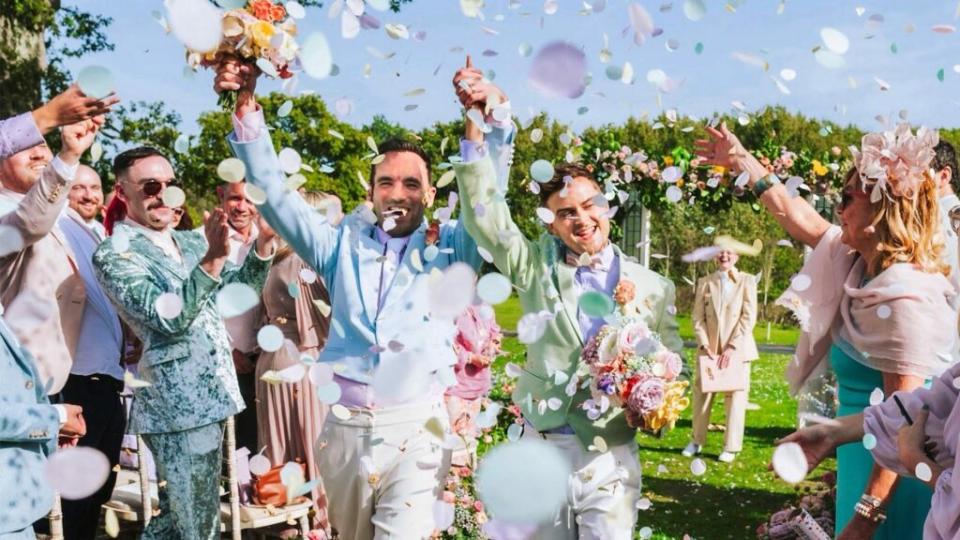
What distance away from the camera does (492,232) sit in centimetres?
296

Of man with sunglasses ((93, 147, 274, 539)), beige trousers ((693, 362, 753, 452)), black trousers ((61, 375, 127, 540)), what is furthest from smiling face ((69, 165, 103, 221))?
beige trousers ((693, 362, 753, 452))

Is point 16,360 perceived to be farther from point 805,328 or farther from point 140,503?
point 805,328

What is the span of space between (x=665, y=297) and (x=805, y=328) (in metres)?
0.48

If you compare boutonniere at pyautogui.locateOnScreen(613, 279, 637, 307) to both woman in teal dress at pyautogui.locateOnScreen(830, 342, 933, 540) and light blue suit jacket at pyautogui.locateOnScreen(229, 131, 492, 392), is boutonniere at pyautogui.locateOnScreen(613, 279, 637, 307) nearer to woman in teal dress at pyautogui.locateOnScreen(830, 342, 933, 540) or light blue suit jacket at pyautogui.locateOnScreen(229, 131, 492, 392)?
light blue suit jacket at pyautogui.locateOnScreen(229, 131, 492, 392)

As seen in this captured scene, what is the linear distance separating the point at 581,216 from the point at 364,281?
781mm

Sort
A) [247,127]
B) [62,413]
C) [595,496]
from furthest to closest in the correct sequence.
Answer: [595,496]
[247,127]
[62,413]

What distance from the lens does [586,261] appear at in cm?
319

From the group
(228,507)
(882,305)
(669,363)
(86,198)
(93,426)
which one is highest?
(86,198)

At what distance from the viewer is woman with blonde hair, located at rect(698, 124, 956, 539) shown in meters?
2.71

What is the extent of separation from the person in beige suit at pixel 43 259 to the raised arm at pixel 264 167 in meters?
0.66

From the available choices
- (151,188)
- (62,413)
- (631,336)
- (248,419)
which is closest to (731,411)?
(248,419)

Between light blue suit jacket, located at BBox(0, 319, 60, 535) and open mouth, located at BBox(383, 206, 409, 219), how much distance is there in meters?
1.17

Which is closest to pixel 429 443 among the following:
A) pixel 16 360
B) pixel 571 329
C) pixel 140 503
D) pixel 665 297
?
pixel 571 329

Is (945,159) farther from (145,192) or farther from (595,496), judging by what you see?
(145,192)
